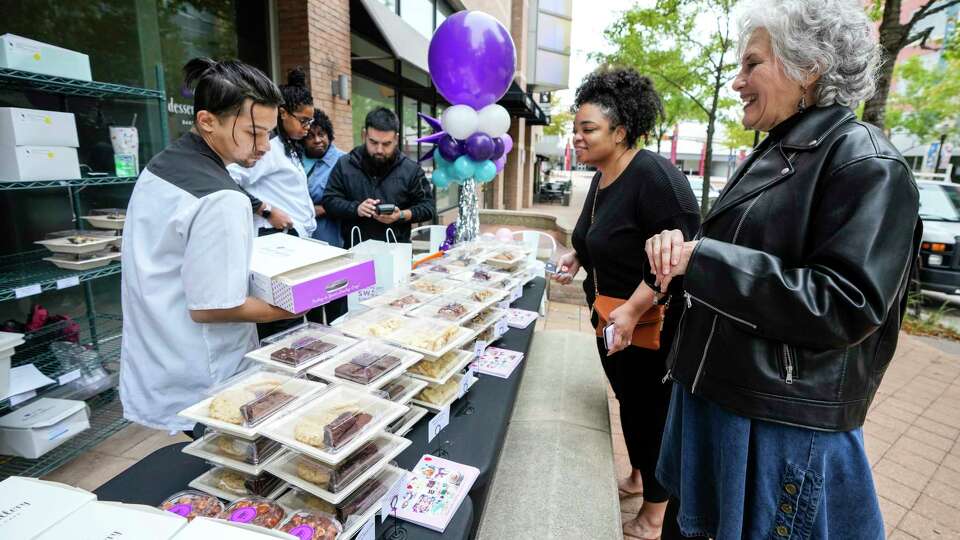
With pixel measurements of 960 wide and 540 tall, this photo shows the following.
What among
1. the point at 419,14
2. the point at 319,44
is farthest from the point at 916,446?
the point at 419,14

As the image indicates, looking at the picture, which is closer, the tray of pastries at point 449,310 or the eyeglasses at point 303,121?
the tray of pastries at point 449,310

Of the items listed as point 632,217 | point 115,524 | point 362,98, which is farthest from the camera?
point 362,98

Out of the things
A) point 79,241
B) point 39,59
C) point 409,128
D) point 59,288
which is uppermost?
point 409,128

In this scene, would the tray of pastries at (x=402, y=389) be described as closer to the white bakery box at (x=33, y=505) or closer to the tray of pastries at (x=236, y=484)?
the tray of pastries at (x=236, y=484)

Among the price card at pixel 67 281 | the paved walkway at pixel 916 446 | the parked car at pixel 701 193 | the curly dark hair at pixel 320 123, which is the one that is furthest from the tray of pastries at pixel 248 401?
the curly dark hair at pixel 320 123

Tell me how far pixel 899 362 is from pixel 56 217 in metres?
7.81

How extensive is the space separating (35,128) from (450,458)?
2946mm

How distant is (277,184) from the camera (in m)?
3.04

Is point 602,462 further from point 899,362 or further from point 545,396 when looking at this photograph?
point 899,362

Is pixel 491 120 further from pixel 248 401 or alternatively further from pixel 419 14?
pixel 419 14

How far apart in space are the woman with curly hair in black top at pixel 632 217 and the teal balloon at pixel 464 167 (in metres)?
1.74

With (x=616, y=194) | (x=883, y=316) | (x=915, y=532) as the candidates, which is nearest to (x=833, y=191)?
(x=883, y=316)

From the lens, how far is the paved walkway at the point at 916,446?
2.64 metres

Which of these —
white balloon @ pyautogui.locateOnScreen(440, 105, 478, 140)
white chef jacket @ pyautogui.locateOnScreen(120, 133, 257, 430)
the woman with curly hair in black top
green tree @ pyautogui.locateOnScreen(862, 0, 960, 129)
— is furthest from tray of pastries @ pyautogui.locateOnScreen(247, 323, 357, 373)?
green tree @ pyautogui.locateOnScreen(862, 0, 960, 129)
